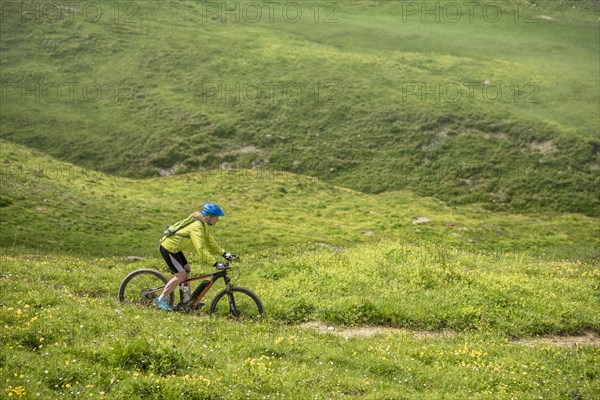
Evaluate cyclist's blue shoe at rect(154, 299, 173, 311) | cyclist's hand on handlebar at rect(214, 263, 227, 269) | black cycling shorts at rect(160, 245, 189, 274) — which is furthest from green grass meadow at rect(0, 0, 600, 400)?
cyclist's hand on handlebar at rect(214, 263, 227, 269)

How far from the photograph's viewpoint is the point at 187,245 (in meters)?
17.3

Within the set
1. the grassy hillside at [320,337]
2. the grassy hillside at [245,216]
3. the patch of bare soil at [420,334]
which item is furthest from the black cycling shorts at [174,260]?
the grassy hillside at [245,216]

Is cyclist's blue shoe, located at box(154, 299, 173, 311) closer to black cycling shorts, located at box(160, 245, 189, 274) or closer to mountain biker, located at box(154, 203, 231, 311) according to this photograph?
mountain biker, located at box(154, 203, 231, 311)

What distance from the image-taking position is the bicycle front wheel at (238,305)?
1745cm

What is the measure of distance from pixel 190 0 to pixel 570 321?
300 feet

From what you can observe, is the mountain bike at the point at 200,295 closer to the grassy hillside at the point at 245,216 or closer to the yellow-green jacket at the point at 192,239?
the yellow-green jacket at the point at 192,239

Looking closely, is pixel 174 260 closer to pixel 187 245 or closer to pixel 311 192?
pixel 187 245

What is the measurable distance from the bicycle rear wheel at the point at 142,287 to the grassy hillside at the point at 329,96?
123ft

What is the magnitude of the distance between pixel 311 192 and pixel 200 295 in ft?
114

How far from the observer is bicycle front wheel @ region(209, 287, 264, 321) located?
17.5 metres

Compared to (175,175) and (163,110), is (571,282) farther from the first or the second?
(163,110)

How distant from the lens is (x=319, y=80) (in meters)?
69.9

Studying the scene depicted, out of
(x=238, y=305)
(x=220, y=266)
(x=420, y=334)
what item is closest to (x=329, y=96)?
(x=420, y=334)

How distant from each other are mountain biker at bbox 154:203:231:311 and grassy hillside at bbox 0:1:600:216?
38.4 m
